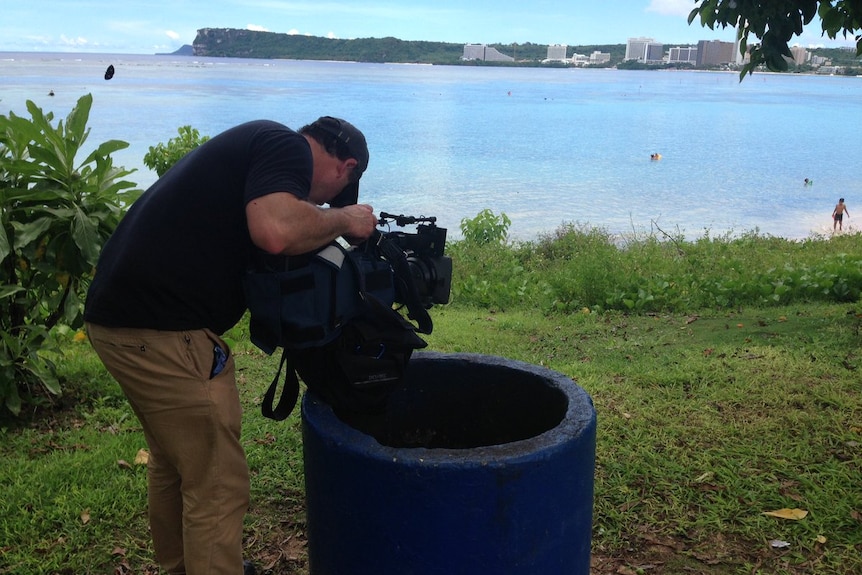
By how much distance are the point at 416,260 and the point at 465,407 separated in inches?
32.5

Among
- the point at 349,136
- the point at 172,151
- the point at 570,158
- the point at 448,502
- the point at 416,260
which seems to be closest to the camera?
the point at 448,502

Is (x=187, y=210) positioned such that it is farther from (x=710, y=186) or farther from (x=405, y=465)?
(x=710, y=186)

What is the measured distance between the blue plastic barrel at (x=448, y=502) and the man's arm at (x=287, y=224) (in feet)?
1.83

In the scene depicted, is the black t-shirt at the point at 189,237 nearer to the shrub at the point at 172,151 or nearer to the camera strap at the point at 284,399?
the camera strap at the point at 284,399

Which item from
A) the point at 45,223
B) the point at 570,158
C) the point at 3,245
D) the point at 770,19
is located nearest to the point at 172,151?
the point at 45,223

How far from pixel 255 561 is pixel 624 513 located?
1.63 meters

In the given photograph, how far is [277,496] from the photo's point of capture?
3.93 meters

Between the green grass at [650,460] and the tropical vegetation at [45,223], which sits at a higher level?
the tropical vegetation at [45,223]

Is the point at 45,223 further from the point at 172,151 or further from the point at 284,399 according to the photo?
the point at 172,151

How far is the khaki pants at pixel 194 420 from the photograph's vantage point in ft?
8.29

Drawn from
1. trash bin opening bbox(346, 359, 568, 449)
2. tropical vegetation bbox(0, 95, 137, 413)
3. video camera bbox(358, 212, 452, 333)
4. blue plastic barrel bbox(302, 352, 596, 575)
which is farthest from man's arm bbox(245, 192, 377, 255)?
tropical vegetation bbox(0, 95, 137, 413)

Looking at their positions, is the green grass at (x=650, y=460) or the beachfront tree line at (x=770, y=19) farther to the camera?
the beachfront tree line at (x=770, y=19)

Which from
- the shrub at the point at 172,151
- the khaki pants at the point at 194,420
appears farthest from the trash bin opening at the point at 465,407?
the shrub at the point at 172,151

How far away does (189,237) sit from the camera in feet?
8.18
